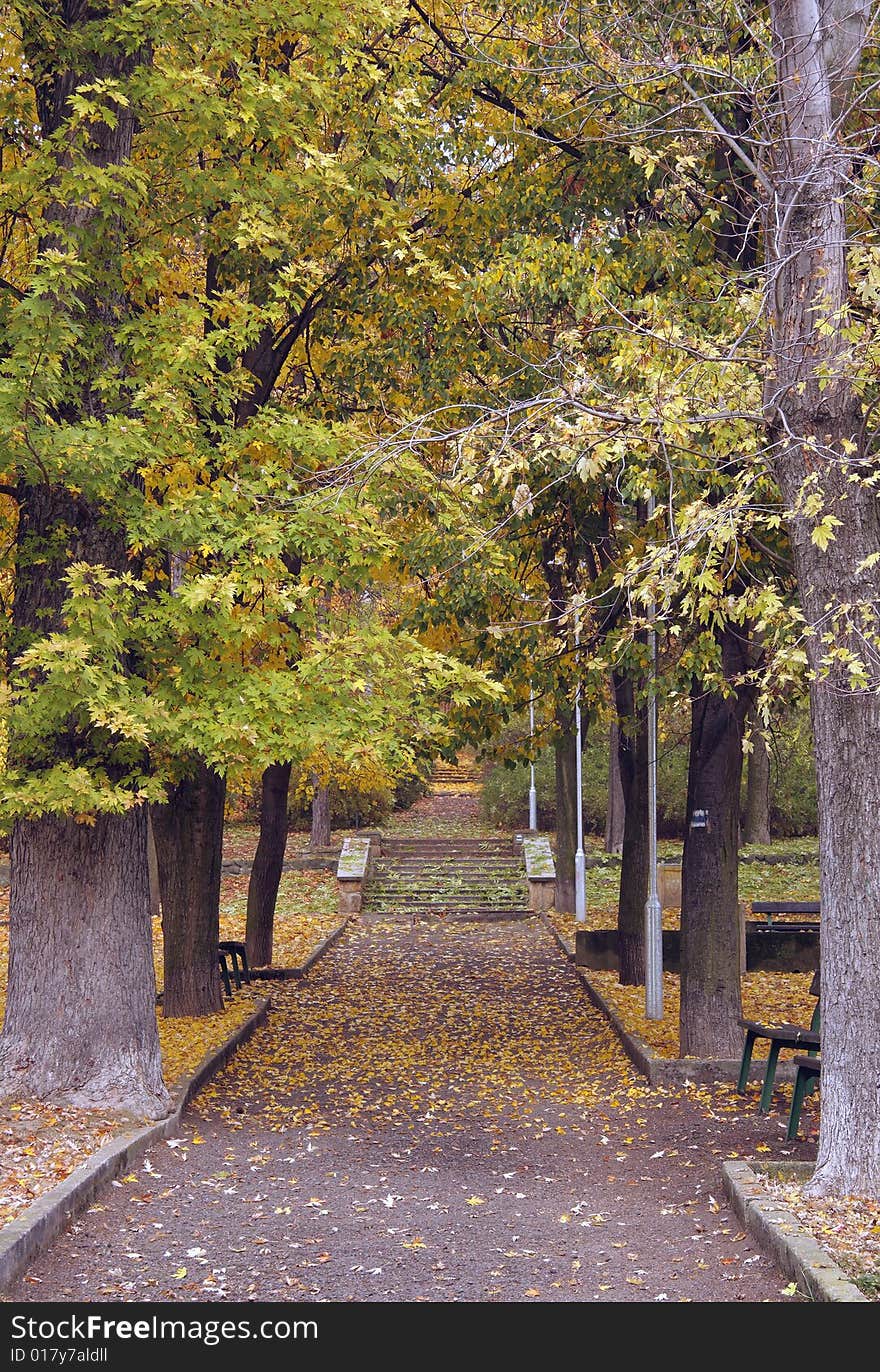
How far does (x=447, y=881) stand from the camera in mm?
27828

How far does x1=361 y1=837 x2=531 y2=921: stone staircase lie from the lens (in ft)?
84.5

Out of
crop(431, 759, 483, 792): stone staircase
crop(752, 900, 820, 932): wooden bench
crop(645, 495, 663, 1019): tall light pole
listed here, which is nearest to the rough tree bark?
crop(645, 495, 663, 1019): tall light pole

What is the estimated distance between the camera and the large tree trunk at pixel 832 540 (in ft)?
23.0

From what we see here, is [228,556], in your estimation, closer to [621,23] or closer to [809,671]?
[809,671]

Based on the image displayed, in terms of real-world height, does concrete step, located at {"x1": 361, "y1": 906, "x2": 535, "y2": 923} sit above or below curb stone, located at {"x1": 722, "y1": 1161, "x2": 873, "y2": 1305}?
below

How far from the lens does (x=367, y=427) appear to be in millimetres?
11844

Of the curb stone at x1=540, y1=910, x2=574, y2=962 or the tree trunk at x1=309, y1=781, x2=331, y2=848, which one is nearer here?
the curb stone at x1=540, y1=910, x2=574, y2=962

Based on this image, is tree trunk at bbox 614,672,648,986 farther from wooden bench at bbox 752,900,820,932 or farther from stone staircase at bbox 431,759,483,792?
stone staircase at bbox 431,759,483,792

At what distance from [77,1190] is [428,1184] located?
7.31ft

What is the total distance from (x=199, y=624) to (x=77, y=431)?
4.61 ft

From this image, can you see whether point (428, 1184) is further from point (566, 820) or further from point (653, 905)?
point (566, 820)

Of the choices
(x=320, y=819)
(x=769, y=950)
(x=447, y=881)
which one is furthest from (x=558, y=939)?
(x=320, y=819)

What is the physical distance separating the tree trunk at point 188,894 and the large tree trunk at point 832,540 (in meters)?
7.50
